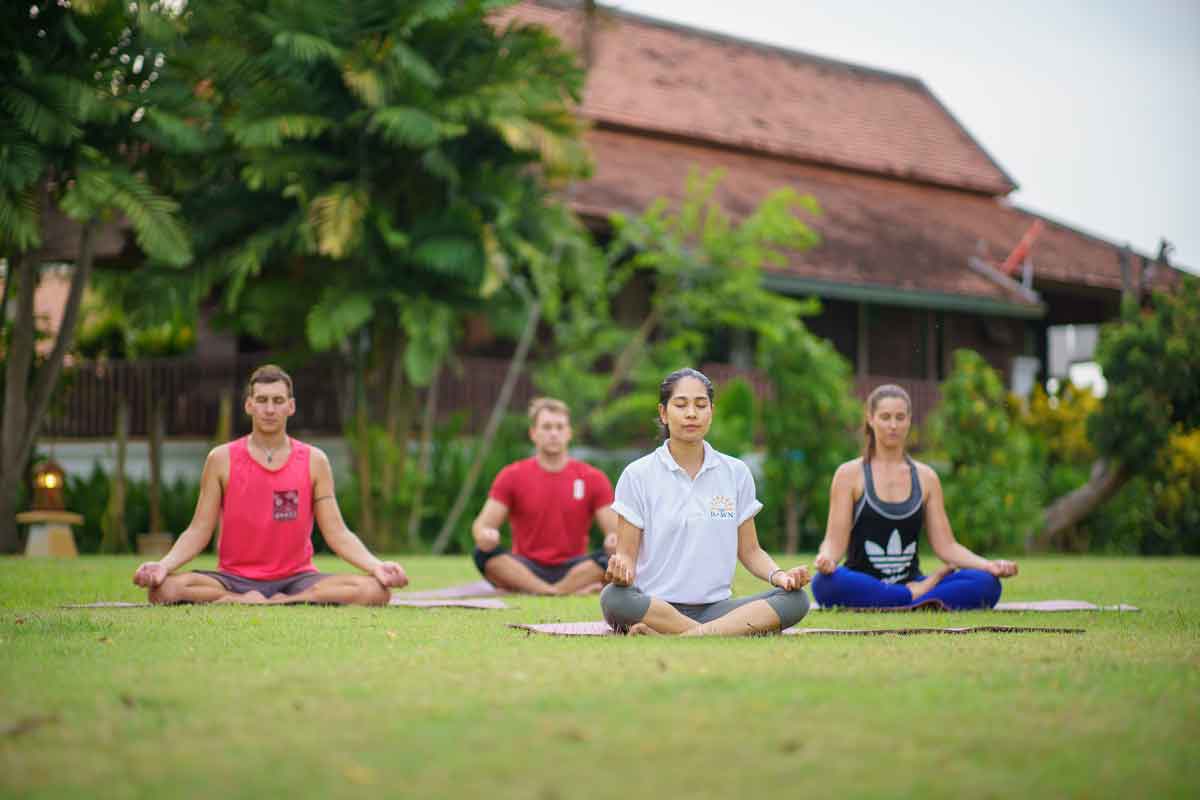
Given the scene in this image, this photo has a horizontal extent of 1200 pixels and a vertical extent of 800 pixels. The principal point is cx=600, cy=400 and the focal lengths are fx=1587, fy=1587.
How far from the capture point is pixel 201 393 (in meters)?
24.5

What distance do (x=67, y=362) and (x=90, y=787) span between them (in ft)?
73.1

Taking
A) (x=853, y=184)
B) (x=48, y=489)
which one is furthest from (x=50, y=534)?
(x=853, y=184)

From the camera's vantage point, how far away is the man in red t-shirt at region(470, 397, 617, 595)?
12.2 m

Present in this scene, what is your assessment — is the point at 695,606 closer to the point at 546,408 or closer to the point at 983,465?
the point at 546,408

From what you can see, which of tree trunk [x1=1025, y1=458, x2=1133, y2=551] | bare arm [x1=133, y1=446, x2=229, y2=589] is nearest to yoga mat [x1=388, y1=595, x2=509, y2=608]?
bare arm [x1=133, y1=446, x2=229, y2=589]

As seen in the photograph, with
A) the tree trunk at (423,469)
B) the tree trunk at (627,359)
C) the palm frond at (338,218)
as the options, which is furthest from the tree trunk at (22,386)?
the tree trunk at (627,359)

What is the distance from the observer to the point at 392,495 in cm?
2117

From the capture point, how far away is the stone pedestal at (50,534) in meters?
19.2

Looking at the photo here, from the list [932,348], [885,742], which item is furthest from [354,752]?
[932,348]

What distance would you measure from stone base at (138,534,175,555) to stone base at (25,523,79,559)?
0.95 metres

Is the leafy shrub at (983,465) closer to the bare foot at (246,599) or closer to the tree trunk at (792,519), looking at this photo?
the tree trunk at (792,519)

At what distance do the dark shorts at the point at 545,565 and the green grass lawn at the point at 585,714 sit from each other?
4.03 m

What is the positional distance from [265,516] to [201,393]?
48.7 feet

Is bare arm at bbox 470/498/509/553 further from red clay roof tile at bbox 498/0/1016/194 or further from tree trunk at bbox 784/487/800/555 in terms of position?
red clay roof tile at bbox 498/0/1016/194
